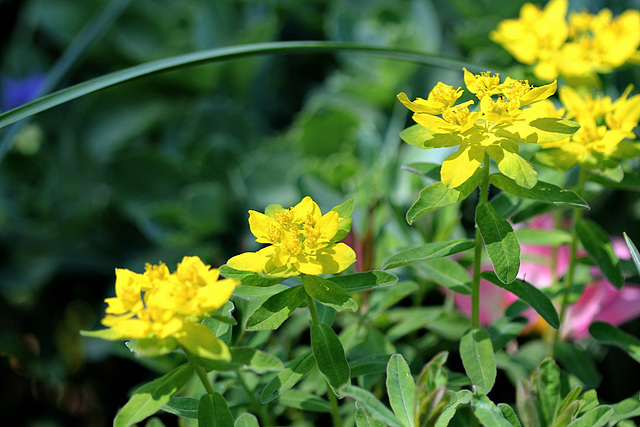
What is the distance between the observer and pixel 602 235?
58 cm

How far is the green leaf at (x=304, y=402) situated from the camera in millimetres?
532

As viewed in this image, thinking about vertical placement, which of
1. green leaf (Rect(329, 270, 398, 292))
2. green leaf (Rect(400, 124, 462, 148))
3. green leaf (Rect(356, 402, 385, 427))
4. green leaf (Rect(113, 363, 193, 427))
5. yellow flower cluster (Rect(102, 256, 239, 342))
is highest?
green leaf (Rect(400, 124, 462, 148))

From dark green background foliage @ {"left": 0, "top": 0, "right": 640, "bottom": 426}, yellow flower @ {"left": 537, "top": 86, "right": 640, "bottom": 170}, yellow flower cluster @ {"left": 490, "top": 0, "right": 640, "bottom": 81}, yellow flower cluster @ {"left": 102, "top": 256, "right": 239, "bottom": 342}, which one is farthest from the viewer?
dark green background foliage @ {"left": 0, "top": 0, "right": 640, "bottom": 426}

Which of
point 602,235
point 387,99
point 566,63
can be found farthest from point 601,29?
point 387,99

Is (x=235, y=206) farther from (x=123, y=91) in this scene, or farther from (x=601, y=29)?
(x=601, y=29)

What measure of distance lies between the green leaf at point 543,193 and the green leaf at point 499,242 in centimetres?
2

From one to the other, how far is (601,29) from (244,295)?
0.50 meters

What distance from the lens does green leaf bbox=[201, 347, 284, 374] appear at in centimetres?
42

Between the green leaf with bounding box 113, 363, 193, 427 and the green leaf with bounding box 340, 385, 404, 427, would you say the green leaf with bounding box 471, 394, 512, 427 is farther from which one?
the green leaf with bounding box 113, 363, 193, 427

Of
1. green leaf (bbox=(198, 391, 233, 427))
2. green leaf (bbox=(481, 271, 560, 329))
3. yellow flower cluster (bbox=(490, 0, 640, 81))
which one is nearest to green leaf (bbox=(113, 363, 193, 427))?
green leaf (bbox=(198, 391, 233, 427))

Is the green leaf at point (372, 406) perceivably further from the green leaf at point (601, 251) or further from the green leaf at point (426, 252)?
the green leaf at point (601, 251)

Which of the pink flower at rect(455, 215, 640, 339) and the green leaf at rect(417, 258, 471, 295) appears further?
the pink flower at rect(455, 215, 640, 339)

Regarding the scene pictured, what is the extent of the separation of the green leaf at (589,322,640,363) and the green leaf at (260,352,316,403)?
0.25 metres

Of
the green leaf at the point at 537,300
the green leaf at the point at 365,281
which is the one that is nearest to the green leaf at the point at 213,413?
the green leaf at the point at 365,281
